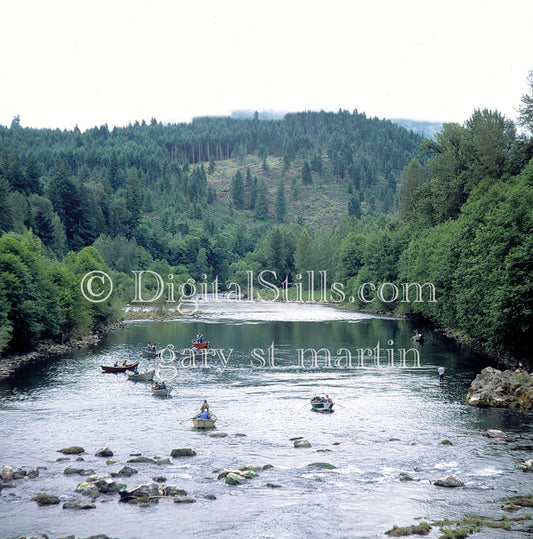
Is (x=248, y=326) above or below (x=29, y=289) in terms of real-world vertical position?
below

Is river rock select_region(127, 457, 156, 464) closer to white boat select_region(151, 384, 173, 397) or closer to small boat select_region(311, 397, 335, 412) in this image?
small boat select_region(311, 397, 335, 412)

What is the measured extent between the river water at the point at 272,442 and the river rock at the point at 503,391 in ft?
5.22

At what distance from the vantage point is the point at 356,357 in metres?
81.9

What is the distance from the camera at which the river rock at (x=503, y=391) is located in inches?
2100

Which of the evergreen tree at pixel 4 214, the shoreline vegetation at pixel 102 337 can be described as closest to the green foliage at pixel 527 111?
the shoreline vegetation at pixel 102 337

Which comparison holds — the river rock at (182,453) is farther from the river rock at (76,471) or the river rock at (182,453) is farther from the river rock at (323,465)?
the river rock at (323,465)

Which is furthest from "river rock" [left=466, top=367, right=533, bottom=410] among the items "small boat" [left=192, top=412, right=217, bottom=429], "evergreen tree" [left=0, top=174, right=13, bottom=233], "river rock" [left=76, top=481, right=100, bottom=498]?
"evergreen tree" [left=0, top=174, right=13, bottom=233]

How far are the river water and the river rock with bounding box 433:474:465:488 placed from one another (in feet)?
1.89

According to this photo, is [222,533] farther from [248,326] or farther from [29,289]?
[248,326]

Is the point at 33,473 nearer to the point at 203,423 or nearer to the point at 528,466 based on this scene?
the point at 203,423

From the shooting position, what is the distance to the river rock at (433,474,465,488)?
118ft

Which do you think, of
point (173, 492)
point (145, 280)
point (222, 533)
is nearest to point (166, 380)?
point (173, 492)

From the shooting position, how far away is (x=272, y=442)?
45.3 metres

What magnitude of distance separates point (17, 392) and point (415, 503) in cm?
4383
